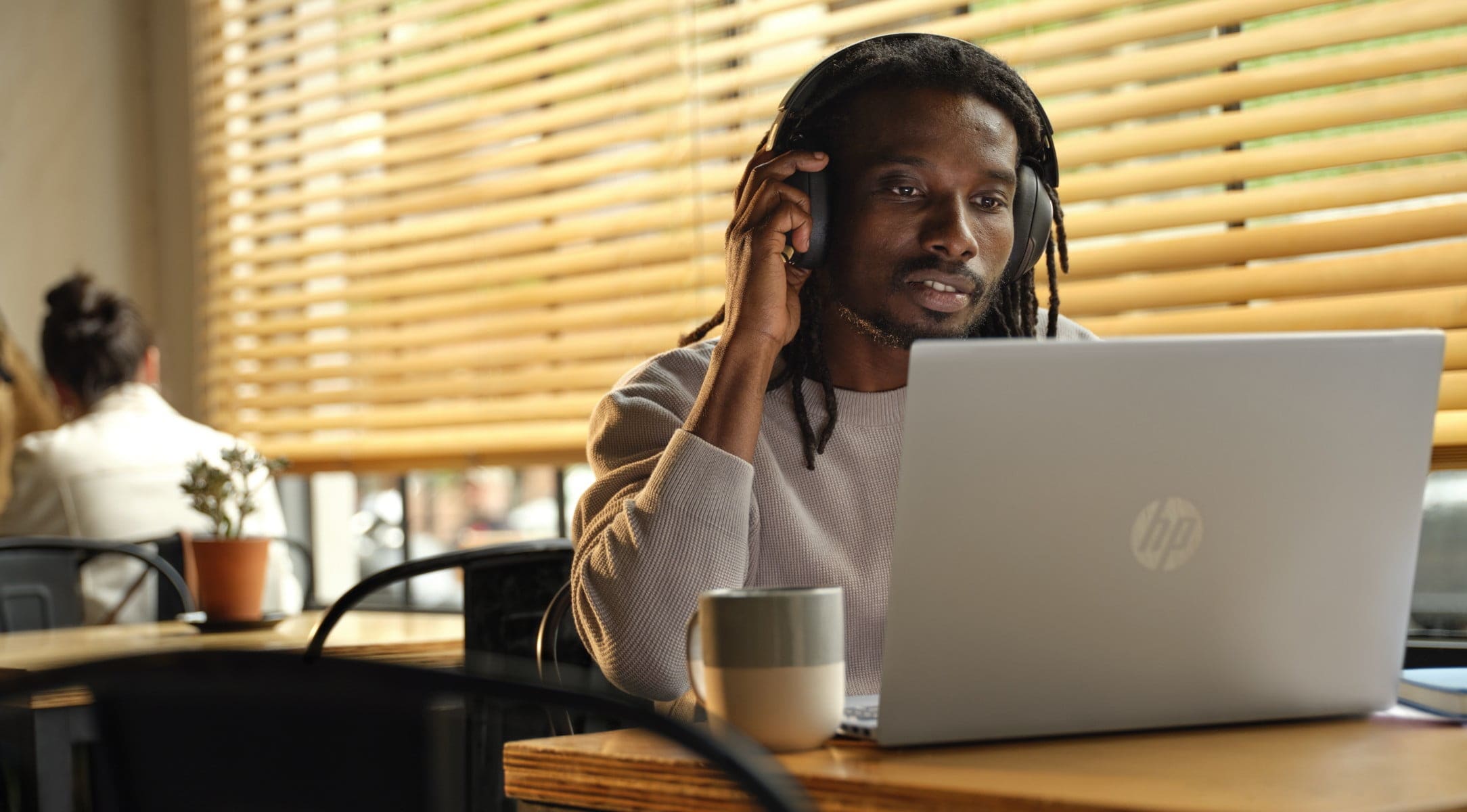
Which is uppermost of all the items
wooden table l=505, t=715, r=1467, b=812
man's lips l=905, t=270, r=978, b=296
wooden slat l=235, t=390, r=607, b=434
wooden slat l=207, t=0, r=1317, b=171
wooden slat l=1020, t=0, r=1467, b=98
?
wooden slat l=207, t=0, r=1317, b=171

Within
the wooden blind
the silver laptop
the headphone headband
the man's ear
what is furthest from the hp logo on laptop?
the man's ear

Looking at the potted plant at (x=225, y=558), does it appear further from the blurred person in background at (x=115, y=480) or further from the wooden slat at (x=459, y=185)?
the wooden slat at (x=459, y=185)

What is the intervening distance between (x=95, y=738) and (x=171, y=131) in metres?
3.91

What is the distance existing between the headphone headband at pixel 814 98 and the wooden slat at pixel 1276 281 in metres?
0.46

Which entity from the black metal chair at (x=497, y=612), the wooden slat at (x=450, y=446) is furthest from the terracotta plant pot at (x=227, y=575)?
the wooden slat at (x=450, y=446)

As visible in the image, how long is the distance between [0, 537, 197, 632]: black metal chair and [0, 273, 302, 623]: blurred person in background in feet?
0.68

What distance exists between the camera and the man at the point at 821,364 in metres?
1.32

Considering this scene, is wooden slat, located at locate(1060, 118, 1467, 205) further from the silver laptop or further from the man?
the silver laptop

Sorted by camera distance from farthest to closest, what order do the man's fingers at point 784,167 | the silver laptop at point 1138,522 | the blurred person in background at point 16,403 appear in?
the blurred person in background at point 16,403 → the man's fingers at point 784,167 → the silver laptop at point 1138,522

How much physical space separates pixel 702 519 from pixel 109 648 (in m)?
1.11

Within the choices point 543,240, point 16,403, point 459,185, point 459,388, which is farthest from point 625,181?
point 16,403

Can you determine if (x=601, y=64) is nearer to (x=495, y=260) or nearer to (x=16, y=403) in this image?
(x=495, y=260)

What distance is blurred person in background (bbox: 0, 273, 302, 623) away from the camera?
2.87m

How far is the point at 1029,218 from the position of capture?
1617 millimetres
